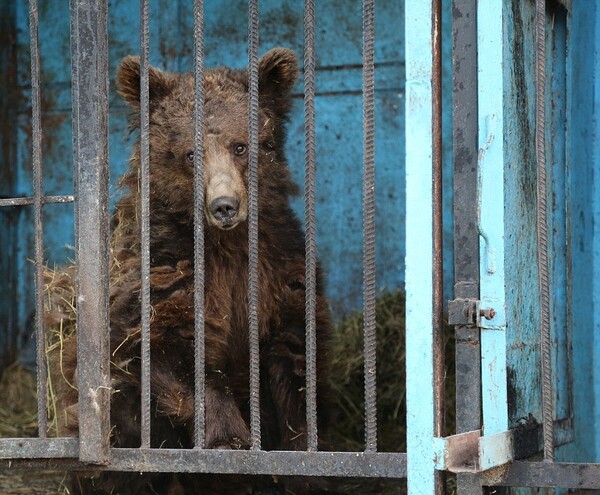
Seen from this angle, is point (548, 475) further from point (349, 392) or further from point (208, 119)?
point (349, 392)

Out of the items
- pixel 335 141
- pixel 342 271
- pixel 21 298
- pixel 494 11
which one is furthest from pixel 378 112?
pixel 494 11

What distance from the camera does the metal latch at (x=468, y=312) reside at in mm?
3809

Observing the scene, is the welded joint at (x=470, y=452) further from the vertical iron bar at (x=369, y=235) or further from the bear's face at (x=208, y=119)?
the bear's face at (x=208, y=119)

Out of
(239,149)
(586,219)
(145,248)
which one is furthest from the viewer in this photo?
(586,219)

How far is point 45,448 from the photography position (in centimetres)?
439

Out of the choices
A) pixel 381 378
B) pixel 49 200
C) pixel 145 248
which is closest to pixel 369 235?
pixel 145 248

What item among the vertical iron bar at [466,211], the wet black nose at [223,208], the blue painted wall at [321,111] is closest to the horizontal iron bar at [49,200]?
the wet black nose at [223,208]

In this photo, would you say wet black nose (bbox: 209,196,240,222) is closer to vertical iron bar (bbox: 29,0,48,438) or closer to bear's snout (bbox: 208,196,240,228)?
bear's snout (bbox: 208,196,240,228)

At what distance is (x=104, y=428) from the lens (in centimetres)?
438

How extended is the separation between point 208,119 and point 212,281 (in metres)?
0.80

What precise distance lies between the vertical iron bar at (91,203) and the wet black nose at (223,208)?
2.12ft

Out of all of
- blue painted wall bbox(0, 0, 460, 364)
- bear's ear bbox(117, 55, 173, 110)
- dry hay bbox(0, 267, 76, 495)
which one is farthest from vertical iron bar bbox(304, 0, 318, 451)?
blue painted wall bbox(0, 0, 460, 364)

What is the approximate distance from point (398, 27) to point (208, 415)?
3.37 meters

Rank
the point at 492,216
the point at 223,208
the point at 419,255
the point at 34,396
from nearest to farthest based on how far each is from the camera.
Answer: the point at 419,255, the point at 492,216, the point at 223,208, the point at 34,396
